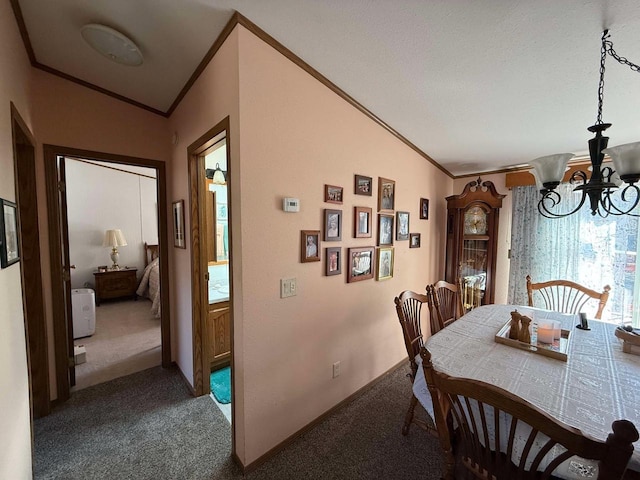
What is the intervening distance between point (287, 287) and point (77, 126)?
2179 millimetres

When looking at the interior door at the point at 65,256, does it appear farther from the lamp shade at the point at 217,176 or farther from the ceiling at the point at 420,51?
the lamp shade at the point at 217,176

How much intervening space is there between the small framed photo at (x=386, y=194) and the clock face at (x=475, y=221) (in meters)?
1.24

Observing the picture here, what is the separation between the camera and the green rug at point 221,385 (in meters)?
2.23

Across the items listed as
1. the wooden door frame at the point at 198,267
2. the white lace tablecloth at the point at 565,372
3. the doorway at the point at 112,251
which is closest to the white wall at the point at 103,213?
the doorway at the point at 112,251

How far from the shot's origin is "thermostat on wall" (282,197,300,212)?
1.61m

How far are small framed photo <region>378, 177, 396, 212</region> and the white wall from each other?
16.5ft

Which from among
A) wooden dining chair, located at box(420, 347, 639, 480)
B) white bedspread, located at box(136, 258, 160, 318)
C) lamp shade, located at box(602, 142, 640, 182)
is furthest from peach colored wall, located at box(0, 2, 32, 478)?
white bedspread, located at box(136, 258, 160, 318)

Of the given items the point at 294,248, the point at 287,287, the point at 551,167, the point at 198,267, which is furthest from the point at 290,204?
the point at 551,167

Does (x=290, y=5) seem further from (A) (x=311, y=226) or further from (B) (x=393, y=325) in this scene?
(B) (x=393, y=325)

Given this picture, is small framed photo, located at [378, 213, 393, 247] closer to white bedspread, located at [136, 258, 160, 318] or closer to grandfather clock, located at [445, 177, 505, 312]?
grandfather clock, located at [445, 177, 505, 312]

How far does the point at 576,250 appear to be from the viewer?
2777 millimetres

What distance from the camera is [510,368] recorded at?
1.27m

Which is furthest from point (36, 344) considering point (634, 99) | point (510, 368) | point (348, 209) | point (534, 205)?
point (534, 205)

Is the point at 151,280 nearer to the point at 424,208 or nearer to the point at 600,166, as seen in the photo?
the point at 424,208
